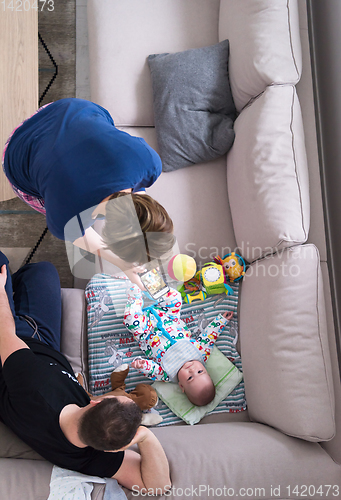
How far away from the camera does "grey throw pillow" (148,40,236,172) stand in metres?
1.67

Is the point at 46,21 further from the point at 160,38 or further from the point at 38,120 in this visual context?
the point at 38,120

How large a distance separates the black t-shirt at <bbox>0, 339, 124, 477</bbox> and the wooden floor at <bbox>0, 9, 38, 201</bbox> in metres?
0.75

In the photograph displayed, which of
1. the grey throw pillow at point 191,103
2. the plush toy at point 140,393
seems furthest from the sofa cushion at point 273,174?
the plush toy at point 140,393

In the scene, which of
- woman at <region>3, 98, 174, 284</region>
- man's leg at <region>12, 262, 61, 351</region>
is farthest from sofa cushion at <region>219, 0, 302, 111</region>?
man's leg at <region>12, 262, 61, 351</region>

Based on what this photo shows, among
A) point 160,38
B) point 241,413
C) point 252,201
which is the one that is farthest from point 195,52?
point 241,413

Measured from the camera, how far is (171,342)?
66.9 inches

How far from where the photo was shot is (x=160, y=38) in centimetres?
181

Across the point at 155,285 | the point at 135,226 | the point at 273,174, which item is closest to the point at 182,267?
the point at 155,285

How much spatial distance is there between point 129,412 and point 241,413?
2.22 ft

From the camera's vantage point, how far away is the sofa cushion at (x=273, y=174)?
1.46 m

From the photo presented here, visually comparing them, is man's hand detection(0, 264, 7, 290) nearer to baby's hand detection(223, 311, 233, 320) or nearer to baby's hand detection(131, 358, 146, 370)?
baby's hand detection(131, 358, 146, 370)

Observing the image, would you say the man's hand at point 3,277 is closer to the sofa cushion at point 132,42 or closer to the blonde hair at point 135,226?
the blonde hair at point 135,226

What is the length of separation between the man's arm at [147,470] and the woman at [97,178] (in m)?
0.71

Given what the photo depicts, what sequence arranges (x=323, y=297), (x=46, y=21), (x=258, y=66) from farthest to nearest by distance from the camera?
(x=46, y=21) < (x=258, y=66) < (x=323, y=297)
